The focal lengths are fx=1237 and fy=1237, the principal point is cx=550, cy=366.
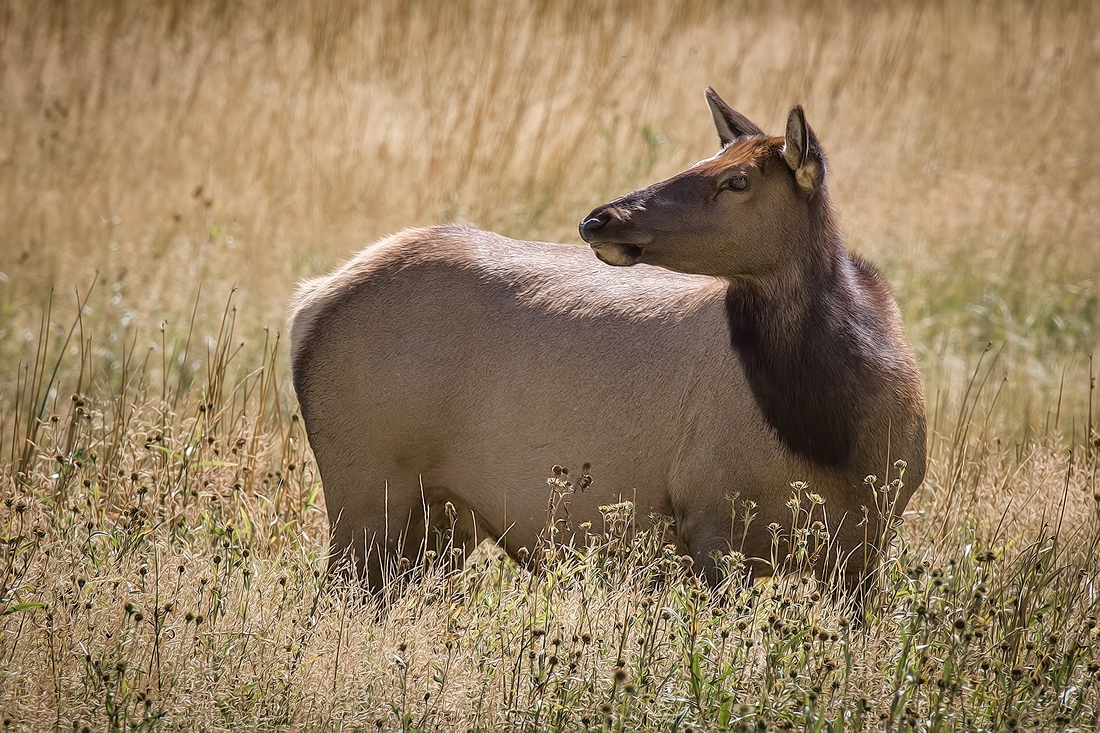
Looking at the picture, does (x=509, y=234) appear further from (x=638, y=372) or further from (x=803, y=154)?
(x=803, y=154)

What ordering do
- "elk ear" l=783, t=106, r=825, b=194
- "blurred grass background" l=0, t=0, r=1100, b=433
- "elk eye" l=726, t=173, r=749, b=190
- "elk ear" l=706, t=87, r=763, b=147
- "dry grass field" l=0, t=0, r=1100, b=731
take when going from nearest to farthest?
1. "dry grass field" l=0, t=0, r=1100, b=731
2. "elk ear" l=783, t=106, r=825, b=194
3. "elk eye" l=726, t=173, r=749, b=190
4. "elk ear" l=706, t=87, r=763, b=147
5. "blurred grass background" l=0, t=0, r=1100, b=433

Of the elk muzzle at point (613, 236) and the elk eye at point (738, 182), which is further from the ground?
the elk eye at point (738, 182)

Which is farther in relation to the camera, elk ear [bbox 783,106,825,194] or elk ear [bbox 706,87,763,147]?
elk ear [bbox 706,87,763,147]

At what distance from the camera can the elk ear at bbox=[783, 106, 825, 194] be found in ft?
13.8

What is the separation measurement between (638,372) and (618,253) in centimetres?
54

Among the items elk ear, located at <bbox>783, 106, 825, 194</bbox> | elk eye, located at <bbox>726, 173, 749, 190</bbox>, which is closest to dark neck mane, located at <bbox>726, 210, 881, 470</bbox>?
elk ear, located at <bbox>783, 106, 825, 194</bbox>

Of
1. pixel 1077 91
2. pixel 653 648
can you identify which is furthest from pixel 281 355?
pixel 1077 91

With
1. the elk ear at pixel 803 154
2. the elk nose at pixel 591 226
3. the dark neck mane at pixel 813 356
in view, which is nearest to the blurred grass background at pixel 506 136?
the dark neck mane at pixel 813 356

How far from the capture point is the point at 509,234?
9914 millimetres

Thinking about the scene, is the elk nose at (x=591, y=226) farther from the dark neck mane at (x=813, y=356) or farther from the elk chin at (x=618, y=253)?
the dark neck mane at (x=813, y=356)

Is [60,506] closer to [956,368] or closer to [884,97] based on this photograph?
[956,368]

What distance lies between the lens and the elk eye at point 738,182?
14.2 feet

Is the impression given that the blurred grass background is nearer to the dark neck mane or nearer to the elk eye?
the dark neck mane

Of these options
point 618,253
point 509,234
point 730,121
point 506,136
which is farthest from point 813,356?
point 506,136
